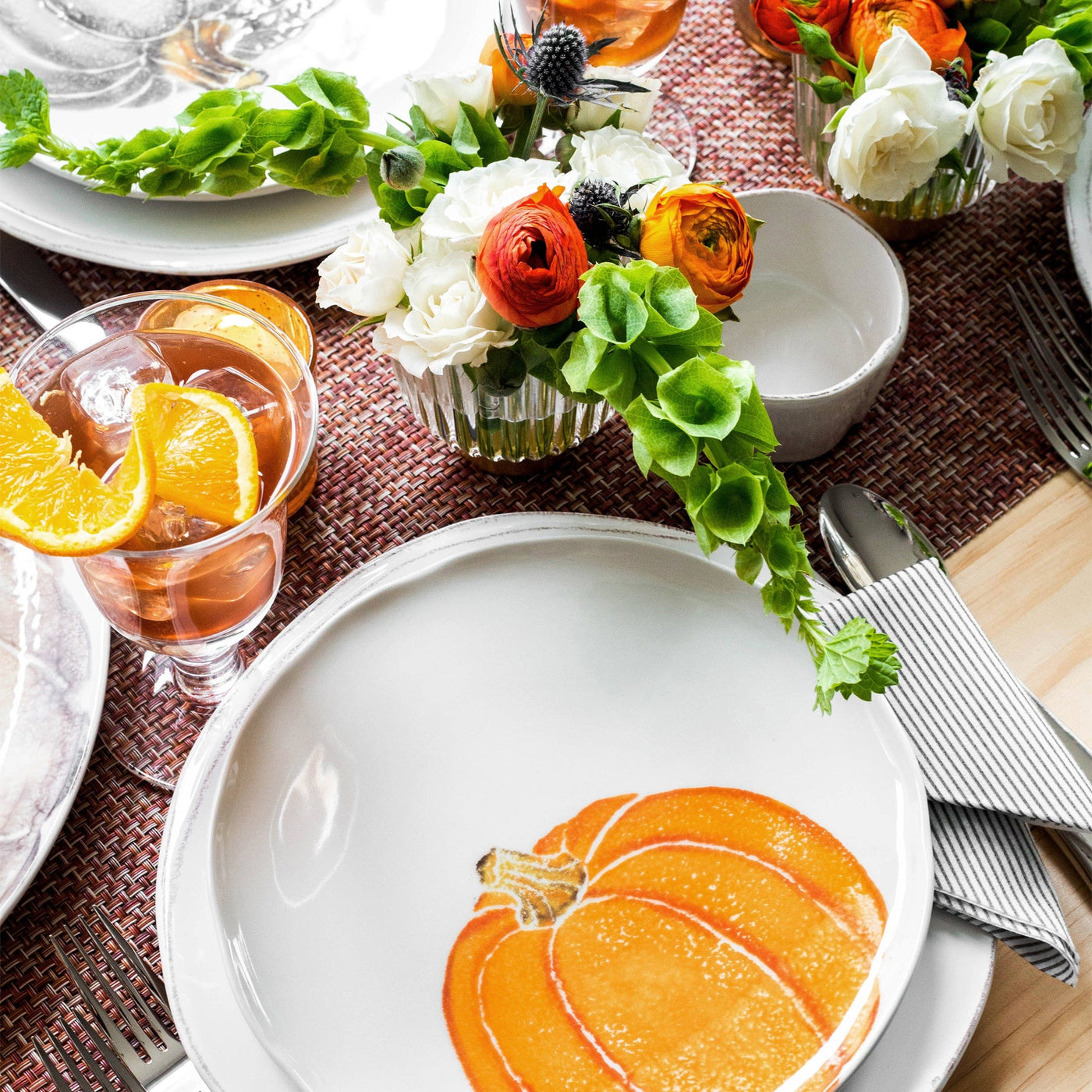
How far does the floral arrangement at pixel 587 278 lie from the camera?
570 mm

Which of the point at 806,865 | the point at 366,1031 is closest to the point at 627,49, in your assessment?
the point at 806,865

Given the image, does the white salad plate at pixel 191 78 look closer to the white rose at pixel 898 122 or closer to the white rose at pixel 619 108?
the white rose at pixel 619 108

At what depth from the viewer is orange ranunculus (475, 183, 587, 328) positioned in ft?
1.95

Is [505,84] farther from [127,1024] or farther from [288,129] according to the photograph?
[127,1024]

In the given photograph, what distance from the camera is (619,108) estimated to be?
2.34 feet

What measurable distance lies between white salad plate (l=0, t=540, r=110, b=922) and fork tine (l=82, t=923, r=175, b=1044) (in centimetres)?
7

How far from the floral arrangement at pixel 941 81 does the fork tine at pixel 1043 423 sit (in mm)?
160

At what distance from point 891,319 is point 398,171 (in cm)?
39

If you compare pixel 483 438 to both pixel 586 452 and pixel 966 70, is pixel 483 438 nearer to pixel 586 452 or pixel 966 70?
pixel 586 452

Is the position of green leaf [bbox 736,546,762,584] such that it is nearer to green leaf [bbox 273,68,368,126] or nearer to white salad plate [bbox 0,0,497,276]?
green leaf [bbox 273,68,368,126]

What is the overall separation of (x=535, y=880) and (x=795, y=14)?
2.05ft

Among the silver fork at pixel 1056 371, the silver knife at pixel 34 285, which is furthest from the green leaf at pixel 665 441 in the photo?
the silver knife at pixel 34 285

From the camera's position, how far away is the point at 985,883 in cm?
68

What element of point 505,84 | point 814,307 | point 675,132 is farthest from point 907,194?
point 505,84
